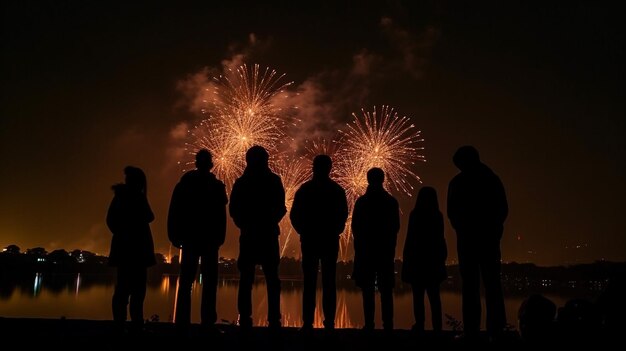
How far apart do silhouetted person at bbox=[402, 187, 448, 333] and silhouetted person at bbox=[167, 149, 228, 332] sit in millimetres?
3006

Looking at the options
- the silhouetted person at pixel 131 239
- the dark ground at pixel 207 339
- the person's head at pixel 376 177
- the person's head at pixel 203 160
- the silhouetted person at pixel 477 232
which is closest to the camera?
the dark ground at pixel 207 339

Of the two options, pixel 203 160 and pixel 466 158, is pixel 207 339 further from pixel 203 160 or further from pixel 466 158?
pixel 466 158

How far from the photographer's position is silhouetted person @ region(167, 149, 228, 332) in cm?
691

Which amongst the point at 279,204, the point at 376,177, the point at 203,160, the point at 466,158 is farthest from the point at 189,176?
the point at 466,158

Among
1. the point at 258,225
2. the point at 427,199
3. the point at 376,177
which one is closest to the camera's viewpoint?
the point at 258,225

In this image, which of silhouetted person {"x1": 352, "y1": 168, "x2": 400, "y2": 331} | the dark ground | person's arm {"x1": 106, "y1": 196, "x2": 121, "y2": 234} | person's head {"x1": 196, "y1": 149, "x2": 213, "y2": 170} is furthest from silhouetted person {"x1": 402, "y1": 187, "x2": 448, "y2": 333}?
person's arm {"x1": 106, "y1": 196, "x2": 121, "y2": 234}

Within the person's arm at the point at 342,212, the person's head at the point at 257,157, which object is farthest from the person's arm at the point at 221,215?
the person's arm at the point at 342,212

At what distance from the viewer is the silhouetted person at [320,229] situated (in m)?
6.65

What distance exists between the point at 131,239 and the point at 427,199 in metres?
4.52

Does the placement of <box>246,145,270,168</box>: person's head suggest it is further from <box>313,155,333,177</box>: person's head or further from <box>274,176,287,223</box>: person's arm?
<box>313,155,333,177</box>: person's head

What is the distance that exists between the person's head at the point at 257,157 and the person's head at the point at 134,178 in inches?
66.9

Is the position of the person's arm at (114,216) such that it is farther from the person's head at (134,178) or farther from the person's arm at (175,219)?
the person's arm at (175,219)

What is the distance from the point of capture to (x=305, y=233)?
6.77 meters

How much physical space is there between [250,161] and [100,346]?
3.01m
